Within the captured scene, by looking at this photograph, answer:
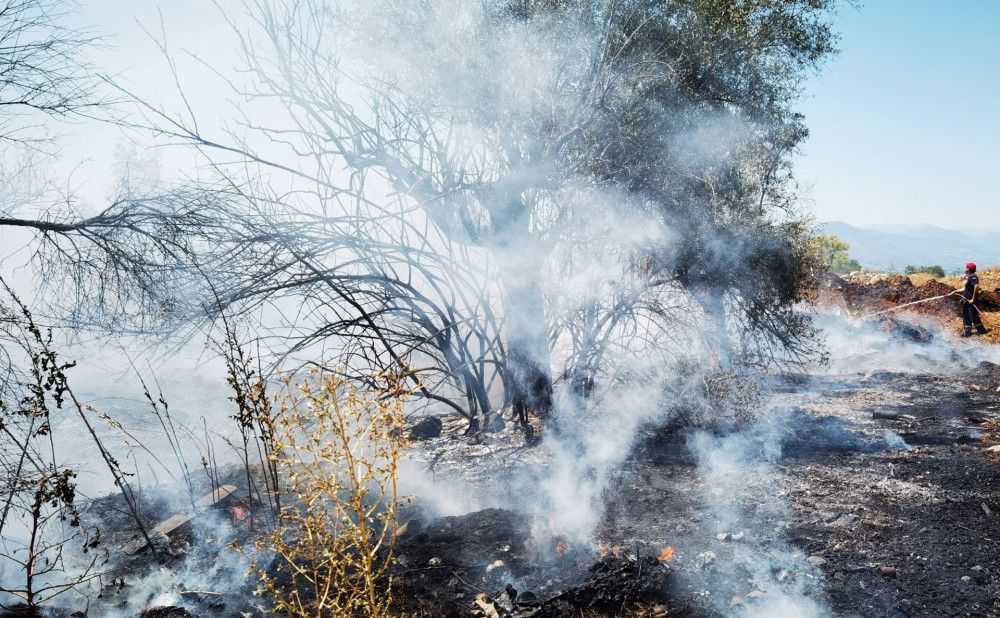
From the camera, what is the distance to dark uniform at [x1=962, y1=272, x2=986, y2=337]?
40.8 ft

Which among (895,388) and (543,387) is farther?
(895,388)

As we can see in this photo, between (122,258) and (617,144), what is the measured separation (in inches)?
215

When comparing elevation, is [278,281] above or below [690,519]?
above

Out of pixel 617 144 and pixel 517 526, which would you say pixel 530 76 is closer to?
pixel 617 144

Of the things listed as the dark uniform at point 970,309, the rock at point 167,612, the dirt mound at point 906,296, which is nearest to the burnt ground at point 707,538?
the rock at point 167,612

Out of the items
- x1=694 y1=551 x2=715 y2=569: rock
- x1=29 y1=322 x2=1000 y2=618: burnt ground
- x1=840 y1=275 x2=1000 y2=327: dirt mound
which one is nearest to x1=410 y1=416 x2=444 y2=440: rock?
x1=29 y1=322 x2=1000 y2=618: burnt ground

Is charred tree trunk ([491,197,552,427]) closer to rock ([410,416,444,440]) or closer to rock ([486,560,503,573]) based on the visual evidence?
rock ([410,416,444,440])

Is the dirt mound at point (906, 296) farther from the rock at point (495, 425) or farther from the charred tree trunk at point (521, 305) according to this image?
the rock at point (495, 425)

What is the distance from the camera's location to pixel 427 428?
22.3 feet

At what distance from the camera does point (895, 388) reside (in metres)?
9.00

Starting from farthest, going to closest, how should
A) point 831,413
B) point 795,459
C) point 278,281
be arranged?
point 831,413
point 795,459
point 278,281

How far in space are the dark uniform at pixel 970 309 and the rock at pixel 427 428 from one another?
1365cm

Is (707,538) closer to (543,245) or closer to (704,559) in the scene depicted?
(704,559)

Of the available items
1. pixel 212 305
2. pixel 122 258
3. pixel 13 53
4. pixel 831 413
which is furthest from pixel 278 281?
pixel 831 413
